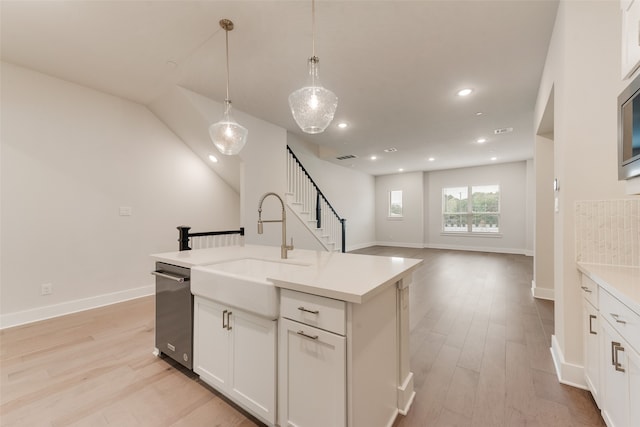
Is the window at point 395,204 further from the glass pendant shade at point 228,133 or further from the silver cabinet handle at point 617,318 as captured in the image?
the silver cabinet handle at point 617,318

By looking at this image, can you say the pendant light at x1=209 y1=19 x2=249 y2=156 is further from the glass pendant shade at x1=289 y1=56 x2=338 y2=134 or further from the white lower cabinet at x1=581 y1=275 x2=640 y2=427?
the white lower cabinet at x1=581 y1=275 x2=640 y2=427

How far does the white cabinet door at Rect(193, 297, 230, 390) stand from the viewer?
1.63m

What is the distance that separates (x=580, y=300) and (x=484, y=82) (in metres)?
2.60

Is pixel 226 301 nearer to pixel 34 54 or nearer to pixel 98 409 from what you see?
pixel 98 409

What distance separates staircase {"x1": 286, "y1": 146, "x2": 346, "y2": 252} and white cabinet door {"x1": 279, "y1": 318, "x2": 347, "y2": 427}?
3530 mm

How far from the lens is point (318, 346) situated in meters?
1.21

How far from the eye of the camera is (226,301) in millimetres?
1540

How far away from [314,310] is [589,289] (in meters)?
1.83

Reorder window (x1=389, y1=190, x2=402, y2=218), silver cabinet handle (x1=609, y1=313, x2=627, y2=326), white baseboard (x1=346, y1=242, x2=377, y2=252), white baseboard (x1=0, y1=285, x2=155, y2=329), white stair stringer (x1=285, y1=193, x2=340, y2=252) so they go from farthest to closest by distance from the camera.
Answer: window (x1=389, y1=190, x2=402, y2=218), white baseboard (x1=346, y1=242, x2=377, y2=252), white stair stringer (x1=285, y1=193, x2=340, y2=252), white baseboard (x1=0, y1=285, x2=155, y2=329), silver cabinet handle (x1=609, y1=313, x2=627, y2=326)

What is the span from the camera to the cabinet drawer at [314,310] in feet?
3.74

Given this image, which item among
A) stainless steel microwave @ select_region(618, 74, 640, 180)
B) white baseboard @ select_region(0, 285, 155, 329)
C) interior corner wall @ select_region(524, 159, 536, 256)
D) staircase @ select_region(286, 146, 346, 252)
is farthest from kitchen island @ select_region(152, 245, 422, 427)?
interior corner wall @ select_region(524, 159, 536, 256)

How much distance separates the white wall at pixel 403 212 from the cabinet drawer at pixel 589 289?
747cm

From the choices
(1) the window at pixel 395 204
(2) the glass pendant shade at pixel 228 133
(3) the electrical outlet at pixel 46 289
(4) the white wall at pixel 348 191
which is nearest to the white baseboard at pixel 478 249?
(1) the window at pixel 395 204

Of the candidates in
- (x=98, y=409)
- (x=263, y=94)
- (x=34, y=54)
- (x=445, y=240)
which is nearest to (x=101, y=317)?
(x=98, y=409)
